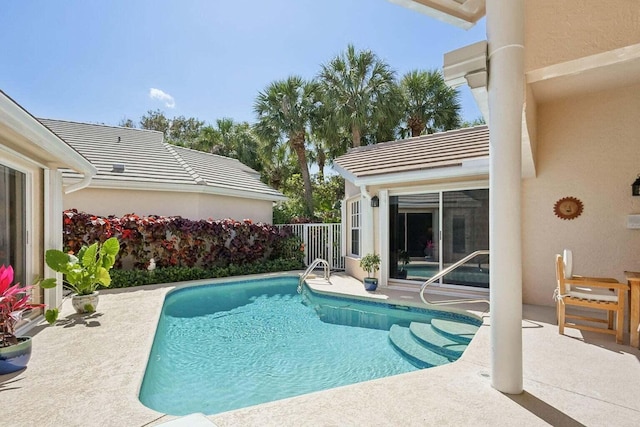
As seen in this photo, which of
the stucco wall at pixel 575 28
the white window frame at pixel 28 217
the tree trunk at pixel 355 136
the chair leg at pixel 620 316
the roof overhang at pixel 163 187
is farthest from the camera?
the tree trunk at pixel 355 136

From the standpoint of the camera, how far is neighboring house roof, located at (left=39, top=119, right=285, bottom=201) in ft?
45.4

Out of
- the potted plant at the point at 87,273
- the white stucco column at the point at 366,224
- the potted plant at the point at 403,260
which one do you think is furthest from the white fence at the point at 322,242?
the potted plant at the point at 87,273

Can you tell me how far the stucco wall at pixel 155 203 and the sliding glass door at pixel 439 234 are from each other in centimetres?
871

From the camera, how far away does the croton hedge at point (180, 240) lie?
11.4 meters

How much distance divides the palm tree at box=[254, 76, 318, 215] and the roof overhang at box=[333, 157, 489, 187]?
1094 cm

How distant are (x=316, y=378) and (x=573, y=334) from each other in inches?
182

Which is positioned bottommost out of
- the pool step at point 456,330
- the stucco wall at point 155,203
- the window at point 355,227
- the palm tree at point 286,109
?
the pool step at point 456,330

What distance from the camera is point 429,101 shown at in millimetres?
21844

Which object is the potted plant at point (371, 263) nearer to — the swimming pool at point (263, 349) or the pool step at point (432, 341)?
the swimming pool at point (263, 349)

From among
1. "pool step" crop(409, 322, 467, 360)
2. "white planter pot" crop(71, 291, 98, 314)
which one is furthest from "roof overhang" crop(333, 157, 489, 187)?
"white planter pot" crop(71, 291, 98, 314)

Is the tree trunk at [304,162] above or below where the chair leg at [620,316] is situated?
above

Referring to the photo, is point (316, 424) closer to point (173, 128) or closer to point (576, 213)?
point (576, 213)

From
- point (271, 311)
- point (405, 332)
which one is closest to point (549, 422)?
point (405, 332)

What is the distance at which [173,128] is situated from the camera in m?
37.3
